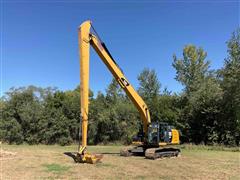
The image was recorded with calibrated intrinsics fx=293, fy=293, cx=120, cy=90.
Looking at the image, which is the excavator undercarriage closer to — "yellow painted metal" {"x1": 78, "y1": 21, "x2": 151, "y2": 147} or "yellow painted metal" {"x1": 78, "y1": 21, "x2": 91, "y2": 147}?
"yellow painted metal" {"x1": 78, "y1": 21, "x2": 151, "y2": 147}

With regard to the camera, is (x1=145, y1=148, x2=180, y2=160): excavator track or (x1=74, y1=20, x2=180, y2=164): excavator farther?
(x1=145, y1=148, x2=180, y2=160): excavator track

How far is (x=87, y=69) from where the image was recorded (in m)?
12.5

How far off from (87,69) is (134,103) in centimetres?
402

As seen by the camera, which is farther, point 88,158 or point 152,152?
point 152,152

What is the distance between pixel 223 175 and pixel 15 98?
25137mm

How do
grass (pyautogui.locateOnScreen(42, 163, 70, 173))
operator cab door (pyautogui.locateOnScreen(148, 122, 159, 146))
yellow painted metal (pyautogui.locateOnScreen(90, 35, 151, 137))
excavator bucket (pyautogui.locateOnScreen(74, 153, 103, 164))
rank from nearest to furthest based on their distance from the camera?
1. grass (pyautogui.locateOnScreen(42, 163, 70, 173))
2. excavator bucket (pyautogui.locateOnScreen(74, 153, 103, 164))
3. yellow painted metal (pyautogui.locateOnScreen(90, 35, 151, 137))
4. operator cab door (pyautogui.locateOnScreen(148, 122, 159, 146))

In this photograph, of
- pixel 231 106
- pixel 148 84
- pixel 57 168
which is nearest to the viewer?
pixel 57 168

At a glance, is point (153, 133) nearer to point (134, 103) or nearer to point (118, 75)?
point (134, 103)

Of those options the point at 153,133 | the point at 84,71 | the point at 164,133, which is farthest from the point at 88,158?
the point at 164,133

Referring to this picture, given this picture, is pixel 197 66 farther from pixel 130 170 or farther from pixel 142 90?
pixel 130 170

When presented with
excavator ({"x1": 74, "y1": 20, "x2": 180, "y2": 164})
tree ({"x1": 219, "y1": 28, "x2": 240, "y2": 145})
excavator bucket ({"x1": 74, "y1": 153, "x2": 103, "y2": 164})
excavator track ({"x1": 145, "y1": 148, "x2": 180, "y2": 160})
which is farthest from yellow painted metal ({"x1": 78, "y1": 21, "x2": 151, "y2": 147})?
tree ({"x1": 219, "y1": 28, "x2": 240, "y2": 145})

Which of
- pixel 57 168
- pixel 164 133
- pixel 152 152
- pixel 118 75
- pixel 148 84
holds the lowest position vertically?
pixel 57 168

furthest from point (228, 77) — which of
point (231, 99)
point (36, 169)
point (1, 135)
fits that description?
point (1, 135)

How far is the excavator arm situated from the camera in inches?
480
